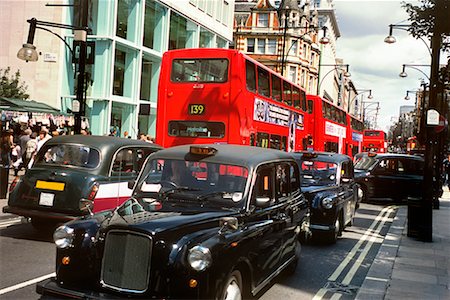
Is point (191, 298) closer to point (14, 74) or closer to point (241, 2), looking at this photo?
point (14, 74)

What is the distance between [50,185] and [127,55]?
19.4m

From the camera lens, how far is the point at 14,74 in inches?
1016

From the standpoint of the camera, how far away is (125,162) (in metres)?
8.41

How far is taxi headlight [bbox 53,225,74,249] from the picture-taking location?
4.21 m

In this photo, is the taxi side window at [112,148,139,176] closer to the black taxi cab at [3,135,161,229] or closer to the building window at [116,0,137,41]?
the black taxi cab at [3,135,161,229]

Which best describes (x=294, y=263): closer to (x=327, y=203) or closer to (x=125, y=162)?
(x=327, y=203)

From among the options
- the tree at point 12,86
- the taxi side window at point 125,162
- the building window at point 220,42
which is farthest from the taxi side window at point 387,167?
the building window at point 220,42

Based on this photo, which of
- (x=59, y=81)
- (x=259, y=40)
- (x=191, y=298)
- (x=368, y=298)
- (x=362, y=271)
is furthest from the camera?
(x=259, y=40)

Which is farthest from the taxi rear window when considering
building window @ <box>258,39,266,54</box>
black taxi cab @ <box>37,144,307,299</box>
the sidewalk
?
building window @ <box>258,39,266,54</box>

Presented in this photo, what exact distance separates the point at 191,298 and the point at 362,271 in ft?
14.4

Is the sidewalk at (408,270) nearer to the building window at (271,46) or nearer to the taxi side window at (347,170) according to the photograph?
the taxi side window at (347,170)

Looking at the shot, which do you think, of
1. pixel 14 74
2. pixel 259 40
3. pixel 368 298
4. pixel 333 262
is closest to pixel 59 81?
pixel 14 74

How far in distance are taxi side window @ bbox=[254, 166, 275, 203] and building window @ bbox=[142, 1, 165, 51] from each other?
75.5ft

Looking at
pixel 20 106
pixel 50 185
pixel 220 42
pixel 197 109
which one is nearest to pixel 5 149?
pixel 20 106
